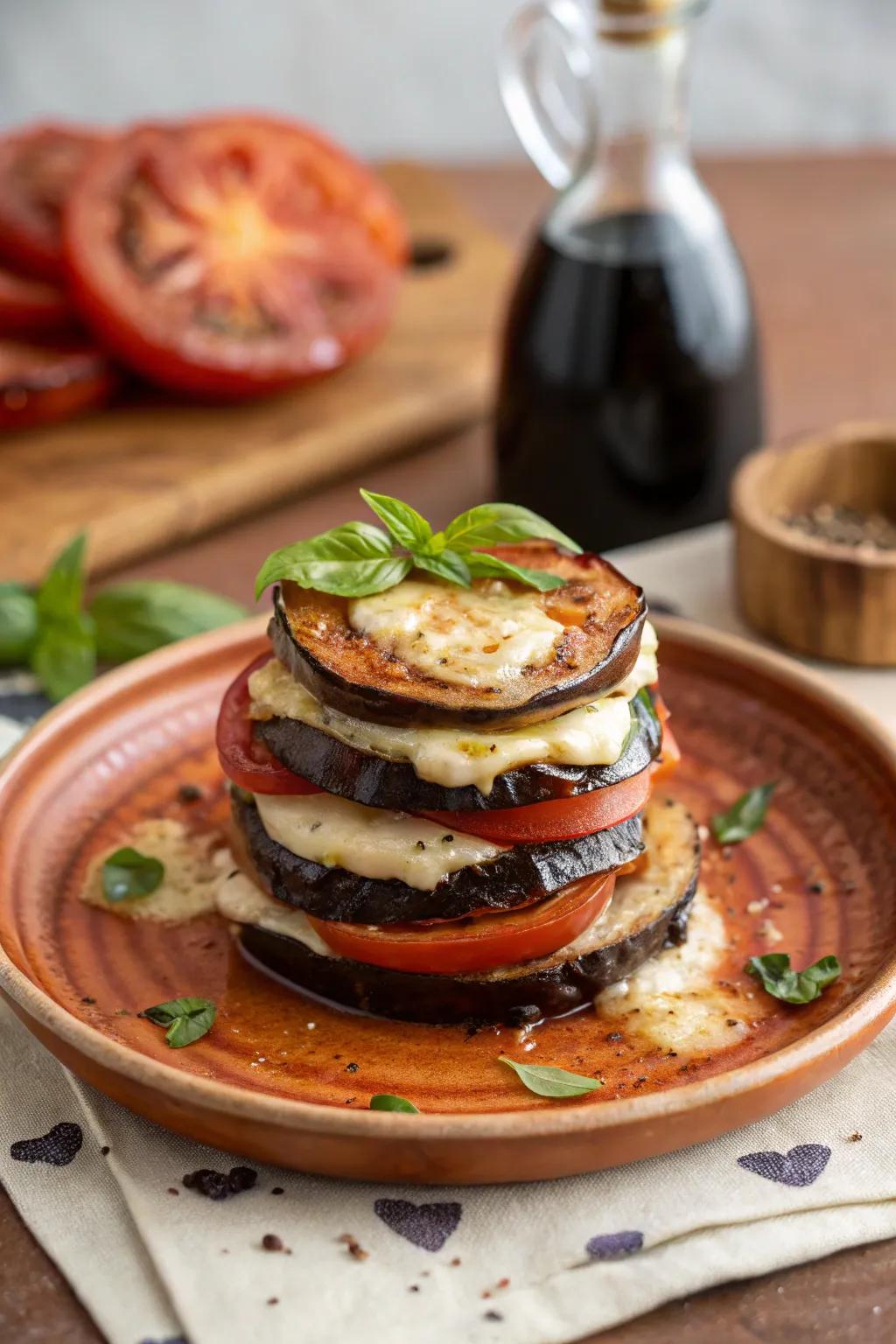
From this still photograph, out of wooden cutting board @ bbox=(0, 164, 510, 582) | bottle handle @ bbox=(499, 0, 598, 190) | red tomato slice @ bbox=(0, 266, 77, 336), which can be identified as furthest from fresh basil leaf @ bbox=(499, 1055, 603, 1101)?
red tomato slice @ bbox=(0, 266, 77, 336)

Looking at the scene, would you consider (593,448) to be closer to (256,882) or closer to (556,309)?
(556,309)

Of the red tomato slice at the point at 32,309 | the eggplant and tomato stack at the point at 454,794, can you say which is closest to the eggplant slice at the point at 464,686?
the eggplant and tomato stack at the point at 454,794

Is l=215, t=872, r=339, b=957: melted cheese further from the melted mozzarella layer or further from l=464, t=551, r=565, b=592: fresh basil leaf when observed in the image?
l=464, t=551, r=565, b=592: fresh basil leaf

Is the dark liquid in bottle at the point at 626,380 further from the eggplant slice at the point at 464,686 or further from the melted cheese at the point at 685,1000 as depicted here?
the melted cheese at the point at 685,1000

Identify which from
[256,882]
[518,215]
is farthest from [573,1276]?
[518,215]

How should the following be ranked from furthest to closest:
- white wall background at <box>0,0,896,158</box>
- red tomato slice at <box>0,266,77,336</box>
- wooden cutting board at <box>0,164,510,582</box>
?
1. white wall background at <box>0,0,896,158</box>
2. red tomato slice at <box>0,266,77,336</box>
3. wooden cutting board at <box>0,164,510,582</box>
